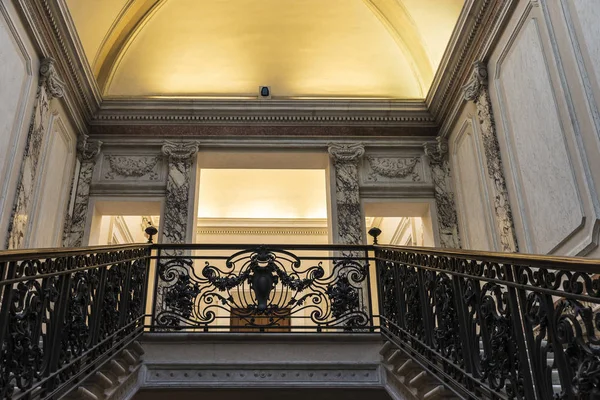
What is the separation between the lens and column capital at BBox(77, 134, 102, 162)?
8773 millimetres

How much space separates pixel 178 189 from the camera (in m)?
8.68

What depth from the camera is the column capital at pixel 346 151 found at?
8977 mm

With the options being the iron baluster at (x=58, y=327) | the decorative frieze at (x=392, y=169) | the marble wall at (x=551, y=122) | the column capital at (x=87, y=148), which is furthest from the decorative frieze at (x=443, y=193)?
the iron baluster at (x=58, y=327)

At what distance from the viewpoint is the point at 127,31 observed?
30.8 ft

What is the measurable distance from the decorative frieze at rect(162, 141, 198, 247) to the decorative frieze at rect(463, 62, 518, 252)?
14.6 ft

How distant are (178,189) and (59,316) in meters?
5.56

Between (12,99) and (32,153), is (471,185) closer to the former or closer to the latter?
(32,153)

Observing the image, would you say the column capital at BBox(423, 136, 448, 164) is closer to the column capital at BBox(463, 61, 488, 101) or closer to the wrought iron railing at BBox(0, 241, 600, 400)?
the column capital at BBox(463, 61, 488, 101)

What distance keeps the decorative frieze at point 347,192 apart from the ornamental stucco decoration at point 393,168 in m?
0.28

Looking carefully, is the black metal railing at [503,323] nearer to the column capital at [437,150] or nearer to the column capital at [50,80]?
the column capital at [437,150]

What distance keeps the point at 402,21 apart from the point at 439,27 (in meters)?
0.93

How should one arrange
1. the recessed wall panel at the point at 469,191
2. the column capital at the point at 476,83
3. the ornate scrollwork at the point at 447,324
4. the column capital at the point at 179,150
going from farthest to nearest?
the column capital at the point at 179,150
the recessed wall panel at the point at 469,191
the column capital at the point at 476,83
the ornate scrollwork at the point at 447,324

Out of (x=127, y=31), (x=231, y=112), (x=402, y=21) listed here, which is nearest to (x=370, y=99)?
(x=402, y=21)

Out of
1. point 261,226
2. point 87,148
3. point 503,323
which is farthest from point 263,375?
point 261,226
